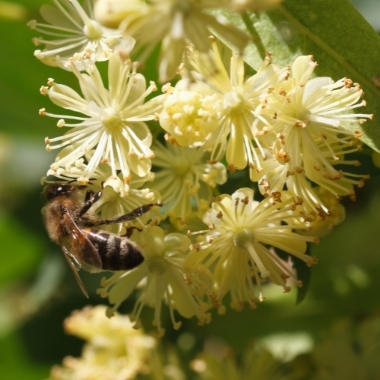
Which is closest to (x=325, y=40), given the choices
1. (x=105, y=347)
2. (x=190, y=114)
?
(x=190, y=114)

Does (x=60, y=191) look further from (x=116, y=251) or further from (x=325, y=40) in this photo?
(x=325, y=40)

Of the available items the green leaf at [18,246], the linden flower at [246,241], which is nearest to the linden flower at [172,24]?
the linden flower at [246,241]

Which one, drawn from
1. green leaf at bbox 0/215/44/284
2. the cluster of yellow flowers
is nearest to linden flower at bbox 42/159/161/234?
the cluster of yellow flowers

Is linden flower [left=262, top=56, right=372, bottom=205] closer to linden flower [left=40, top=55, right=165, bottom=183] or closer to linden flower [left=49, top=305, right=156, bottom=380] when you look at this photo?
linden flower [left=40, top=55, right=165, bottom=183]

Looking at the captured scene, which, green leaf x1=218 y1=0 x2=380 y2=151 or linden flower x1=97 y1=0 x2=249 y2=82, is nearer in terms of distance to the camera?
linden flower x1=97 y1=0 x2=249 y2=82

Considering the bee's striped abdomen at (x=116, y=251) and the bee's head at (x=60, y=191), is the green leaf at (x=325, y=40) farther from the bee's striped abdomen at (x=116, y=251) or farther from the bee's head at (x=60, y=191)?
the bee's head at (x=60, y=191)

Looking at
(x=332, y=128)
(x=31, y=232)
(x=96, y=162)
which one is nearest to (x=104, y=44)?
(x=96, y=162)
